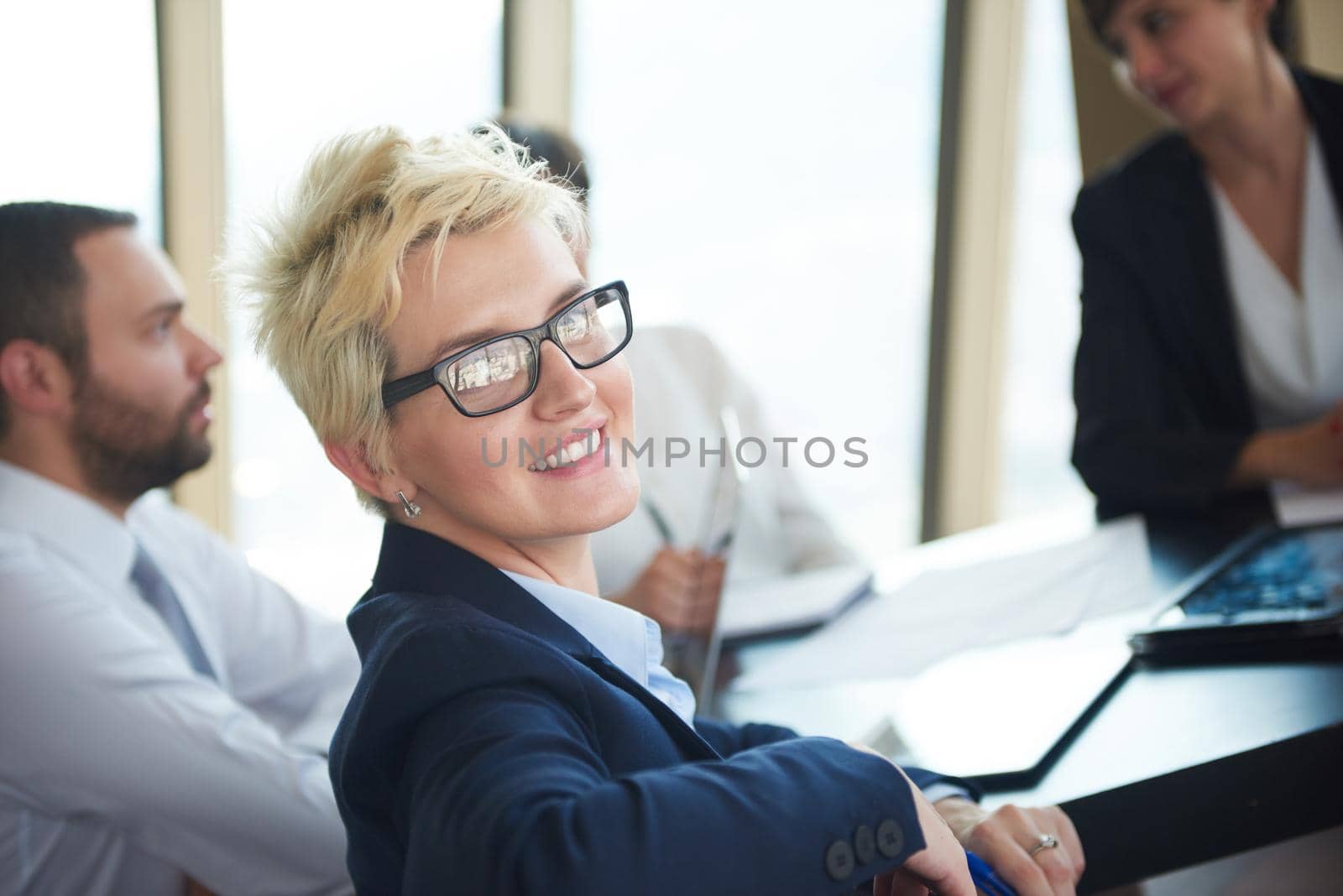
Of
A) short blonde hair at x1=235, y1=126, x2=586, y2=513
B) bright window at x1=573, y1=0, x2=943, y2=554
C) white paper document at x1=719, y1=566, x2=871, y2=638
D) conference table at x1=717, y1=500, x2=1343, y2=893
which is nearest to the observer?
short blonde hair at x1=235, y1=126, x2=586, y2=513

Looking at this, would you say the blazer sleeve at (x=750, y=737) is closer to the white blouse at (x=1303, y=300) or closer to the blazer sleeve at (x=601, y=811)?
the blazer sleeve at (x=601, y=811)

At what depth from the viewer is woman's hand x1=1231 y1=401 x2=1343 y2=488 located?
1.92m

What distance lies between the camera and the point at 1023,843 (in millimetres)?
1013

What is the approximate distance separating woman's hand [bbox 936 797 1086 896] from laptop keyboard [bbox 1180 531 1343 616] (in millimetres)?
475

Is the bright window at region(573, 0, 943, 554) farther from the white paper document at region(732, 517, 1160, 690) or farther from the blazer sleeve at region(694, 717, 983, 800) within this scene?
the blazer sleeve at region(694, 717, 983, 800)

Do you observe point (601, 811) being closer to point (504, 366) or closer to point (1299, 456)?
point (504, 366)

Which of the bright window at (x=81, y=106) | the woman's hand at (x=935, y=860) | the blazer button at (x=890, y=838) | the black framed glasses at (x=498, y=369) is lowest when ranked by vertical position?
the woman's hand at (x=935, y=860)

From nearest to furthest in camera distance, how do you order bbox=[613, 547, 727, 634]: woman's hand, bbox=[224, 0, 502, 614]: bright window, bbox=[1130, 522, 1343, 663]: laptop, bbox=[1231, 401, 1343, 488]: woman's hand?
bbox=[1130, 522, 1343, 663]: laptop, bbox=[613, 547, 727, 634]: woman's hand, bbox=[1231, 401, 1343, 488]: woman's hand, bbox=[224, 0, 502, 614]: bright window

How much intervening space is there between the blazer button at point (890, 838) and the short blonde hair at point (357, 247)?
19.7 inches

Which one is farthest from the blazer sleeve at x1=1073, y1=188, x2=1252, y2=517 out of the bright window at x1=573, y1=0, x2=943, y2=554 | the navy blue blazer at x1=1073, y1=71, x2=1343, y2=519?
the bright window at x1=573, y1=0, x2=943, y2=554

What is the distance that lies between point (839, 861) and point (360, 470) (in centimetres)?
52

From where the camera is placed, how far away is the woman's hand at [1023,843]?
99 centimetres

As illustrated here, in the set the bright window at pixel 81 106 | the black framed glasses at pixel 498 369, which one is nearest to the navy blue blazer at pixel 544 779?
the black framed glasses at pixel 498 369

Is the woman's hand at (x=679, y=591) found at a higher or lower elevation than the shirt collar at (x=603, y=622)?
lower
